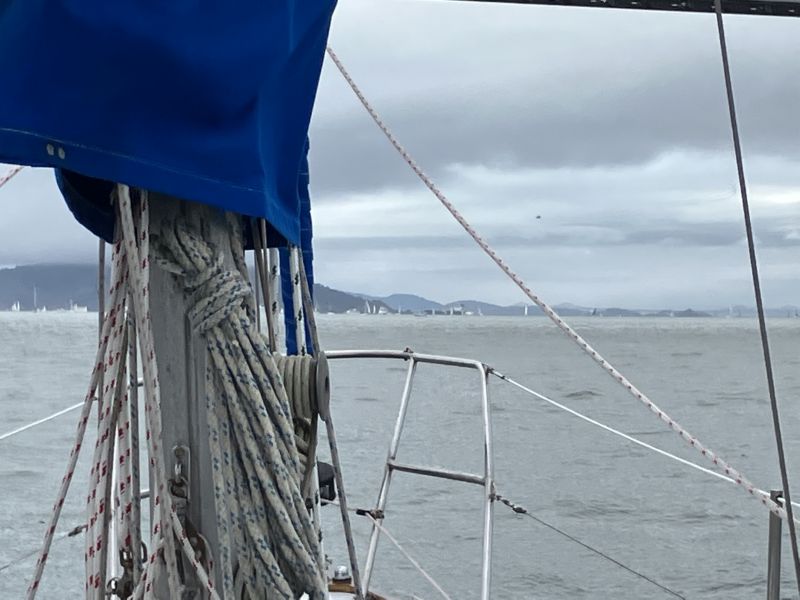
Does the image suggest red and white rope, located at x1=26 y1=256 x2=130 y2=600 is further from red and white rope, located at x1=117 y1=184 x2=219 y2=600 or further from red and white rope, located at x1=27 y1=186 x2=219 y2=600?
red and white rope, located at x1=117 y1=184 x2=219 y2=600

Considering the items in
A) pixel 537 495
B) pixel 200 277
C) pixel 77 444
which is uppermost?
pixel 200 277

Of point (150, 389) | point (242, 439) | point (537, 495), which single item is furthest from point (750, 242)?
point (537, 495)

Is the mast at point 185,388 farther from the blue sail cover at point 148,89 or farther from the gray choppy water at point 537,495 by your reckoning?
the gray choppy water at point 537,495

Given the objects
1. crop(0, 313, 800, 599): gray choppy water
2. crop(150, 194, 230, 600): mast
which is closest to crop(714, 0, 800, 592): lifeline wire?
crop(150, 194, 230, 600): mast

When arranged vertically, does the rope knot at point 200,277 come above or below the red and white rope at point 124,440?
above

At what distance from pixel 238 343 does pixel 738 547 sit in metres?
9.30

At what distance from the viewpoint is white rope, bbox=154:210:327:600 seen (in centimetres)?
145

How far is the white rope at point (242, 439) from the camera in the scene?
1449mm

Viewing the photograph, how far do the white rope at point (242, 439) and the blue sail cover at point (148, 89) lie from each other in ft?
0.38

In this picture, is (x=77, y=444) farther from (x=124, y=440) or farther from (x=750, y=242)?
(x=750, y=242)

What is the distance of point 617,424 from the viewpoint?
18.8 metres

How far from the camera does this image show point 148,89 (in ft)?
4.50

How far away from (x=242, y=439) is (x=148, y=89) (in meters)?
0.52

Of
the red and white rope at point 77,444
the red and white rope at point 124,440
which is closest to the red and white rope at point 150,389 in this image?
the red and white rope at point 124,440
